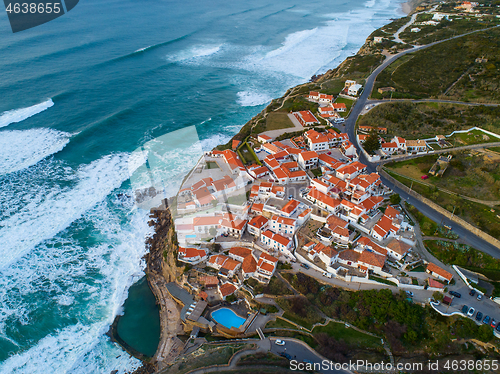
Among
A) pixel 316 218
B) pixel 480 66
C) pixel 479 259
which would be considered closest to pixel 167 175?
→ pixel 316 218

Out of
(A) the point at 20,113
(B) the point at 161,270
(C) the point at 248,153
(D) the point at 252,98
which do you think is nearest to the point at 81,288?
(B) the point at 161,270

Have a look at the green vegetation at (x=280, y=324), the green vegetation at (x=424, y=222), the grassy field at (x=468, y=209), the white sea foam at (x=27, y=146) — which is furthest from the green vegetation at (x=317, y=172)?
the white sea foam at (x=27, y=146)

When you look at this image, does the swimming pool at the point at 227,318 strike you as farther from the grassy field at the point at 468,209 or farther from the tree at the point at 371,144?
the tree at the point at 371,144

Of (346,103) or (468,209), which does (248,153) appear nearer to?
(346,103)

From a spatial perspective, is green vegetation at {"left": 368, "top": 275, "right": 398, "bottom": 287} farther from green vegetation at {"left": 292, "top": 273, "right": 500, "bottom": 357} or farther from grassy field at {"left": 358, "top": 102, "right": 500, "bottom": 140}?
grassy field at {"left": 358, "top": 102, "right": 500, "bottom": 140}

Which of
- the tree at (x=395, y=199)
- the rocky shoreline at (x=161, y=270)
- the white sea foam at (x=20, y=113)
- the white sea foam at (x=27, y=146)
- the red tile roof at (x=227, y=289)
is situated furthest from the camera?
the white sea foam at (x=20, y=113)

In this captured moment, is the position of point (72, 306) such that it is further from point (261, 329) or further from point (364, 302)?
point (364, 302)
